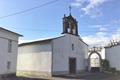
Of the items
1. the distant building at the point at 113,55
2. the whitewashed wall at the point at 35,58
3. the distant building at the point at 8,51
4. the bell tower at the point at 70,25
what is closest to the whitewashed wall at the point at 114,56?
the distant building at the point at 113,55

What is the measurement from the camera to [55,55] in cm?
2738

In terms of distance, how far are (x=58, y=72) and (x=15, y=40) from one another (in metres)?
6.82

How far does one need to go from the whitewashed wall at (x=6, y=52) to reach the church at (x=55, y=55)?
347 centimetres

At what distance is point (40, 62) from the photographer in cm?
2808

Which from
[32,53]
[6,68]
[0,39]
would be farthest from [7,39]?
[32,53]

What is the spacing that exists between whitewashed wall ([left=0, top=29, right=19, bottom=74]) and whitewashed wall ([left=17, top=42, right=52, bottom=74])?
12.1 feet

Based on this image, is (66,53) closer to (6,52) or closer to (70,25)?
(70,25)

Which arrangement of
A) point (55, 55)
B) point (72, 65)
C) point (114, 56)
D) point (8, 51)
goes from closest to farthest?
1. point (8, 51)
2. point (55, 55)
3. point (72, 65)
4. point (114, 56)

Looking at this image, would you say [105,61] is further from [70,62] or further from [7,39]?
[7,39]

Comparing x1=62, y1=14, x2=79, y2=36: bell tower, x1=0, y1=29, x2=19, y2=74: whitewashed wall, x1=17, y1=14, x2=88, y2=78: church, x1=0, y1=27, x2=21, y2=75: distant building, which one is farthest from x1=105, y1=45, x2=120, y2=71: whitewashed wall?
x1=0, y1=29, x2=19, y2=74: whitewashed wall

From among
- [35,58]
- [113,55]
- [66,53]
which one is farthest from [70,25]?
[113,55]

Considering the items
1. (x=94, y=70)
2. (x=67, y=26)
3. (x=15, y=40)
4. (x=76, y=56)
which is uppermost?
(x=67, y=26)

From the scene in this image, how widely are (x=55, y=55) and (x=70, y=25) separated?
6.08 meters

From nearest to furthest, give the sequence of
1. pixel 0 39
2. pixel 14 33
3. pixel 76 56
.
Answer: pixel 0 39
pixel 14 33
pixel 76 56
